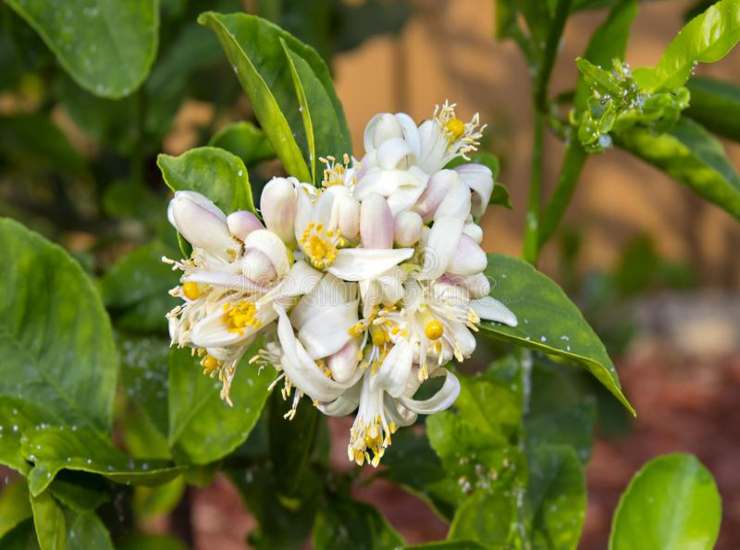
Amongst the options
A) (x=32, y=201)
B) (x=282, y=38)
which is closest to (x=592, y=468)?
(x=32, y=201)

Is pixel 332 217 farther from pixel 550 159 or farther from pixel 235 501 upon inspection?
pixel 550 159

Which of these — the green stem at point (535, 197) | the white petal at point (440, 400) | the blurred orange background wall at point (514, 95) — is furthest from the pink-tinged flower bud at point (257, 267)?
the blurred orange background wall at point (514, 95)

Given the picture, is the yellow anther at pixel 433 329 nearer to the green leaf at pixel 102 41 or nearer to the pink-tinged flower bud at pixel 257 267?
the pink-tinged flower bud at pixel 257 267

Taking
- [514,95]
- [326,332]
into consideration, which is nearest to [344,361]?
[326,332]

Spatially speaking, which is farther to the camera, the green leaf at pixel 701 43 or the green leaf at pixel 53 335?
the green leaf at pixel 53 335

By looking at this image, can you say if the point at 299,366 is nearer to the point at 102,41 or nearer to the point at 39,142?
the point at 102,41
